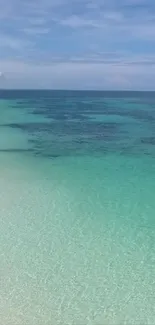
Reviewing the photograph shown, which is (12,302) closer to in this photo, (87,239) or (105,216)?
(87,239)

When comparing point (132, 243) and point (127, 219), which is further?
point (127, 219)

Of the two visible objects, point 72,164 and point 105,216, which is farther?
point 72,164

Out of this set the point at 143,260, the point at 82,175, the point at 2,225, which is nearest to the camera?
the point at 143,260

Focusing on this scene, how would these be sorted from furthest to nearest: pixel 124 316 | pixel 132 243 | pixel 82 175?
pixel 82 175 → pixel 132 243 → pixel 124 316

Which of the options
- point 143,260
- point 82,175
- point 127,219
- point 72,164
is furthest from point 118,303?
point 72,164

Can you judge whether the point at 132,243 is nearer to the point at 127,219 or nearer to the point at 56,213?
the point at 127,219

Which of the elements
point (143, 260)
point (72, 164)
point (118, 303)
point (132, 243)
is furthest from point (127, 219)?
point (72, 164)
